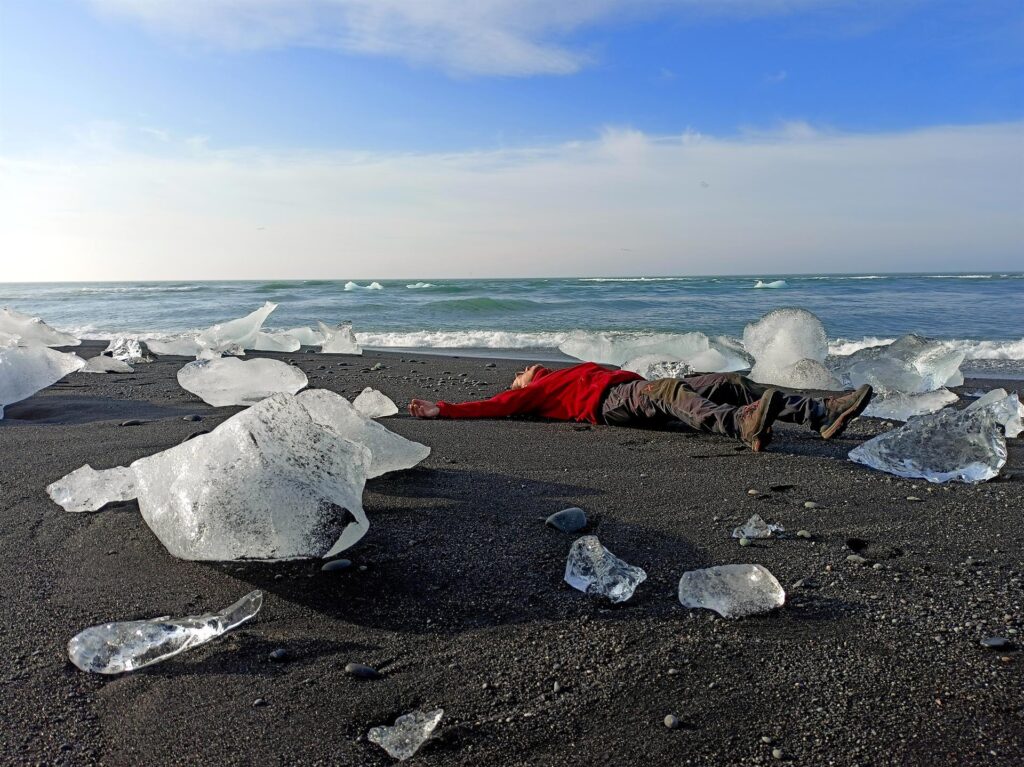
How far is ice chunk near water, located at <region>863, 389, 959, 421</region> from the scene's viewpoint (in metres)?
4.06

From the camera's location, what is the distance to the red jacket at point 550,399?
3.91 meters

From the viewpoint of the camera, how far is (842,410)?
9.92 feet

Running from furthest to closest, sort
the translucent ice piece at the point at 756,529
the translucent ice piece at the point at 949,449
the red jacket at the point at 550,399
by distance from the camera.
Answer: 1. the red jacket at the point at 550,399
2. the translucent ice piece at the point at 949,449
3. the translucent ice piece at the point at 756,529

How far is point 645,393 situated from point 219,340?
5316 millimetres

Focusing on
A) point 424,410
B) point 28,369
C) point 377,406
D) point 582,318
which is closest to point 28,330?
point 28,369

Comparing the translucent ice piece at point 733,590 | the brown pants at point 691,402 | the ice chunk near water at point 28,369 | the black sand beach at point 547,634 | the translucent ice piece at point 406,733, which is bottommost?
the translucent ice piece at point 406,733

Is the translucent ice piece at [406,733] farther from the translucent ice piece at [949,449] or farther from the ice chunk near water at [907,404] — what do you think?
the ice chunk near water at [907,404]

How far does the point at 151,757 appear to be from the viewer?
1.27 metres

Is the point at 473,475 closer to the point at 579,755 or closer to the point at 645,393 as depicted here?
the point at 645,393

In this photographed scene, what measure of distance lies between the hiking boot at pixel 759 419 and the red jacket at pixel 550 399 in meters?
0.79

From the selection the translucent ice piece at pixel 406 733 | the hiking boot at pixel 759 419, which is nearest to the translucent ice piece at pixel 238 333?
the hiking boot at pixel 759 419

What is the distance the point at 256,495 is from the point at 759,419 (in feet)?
6.90

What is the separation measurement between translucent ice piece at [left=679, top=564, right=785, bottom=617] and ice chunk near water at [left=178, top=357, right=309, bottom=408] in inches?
120

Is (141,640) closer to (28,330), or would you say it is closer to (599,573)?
(599,573)
